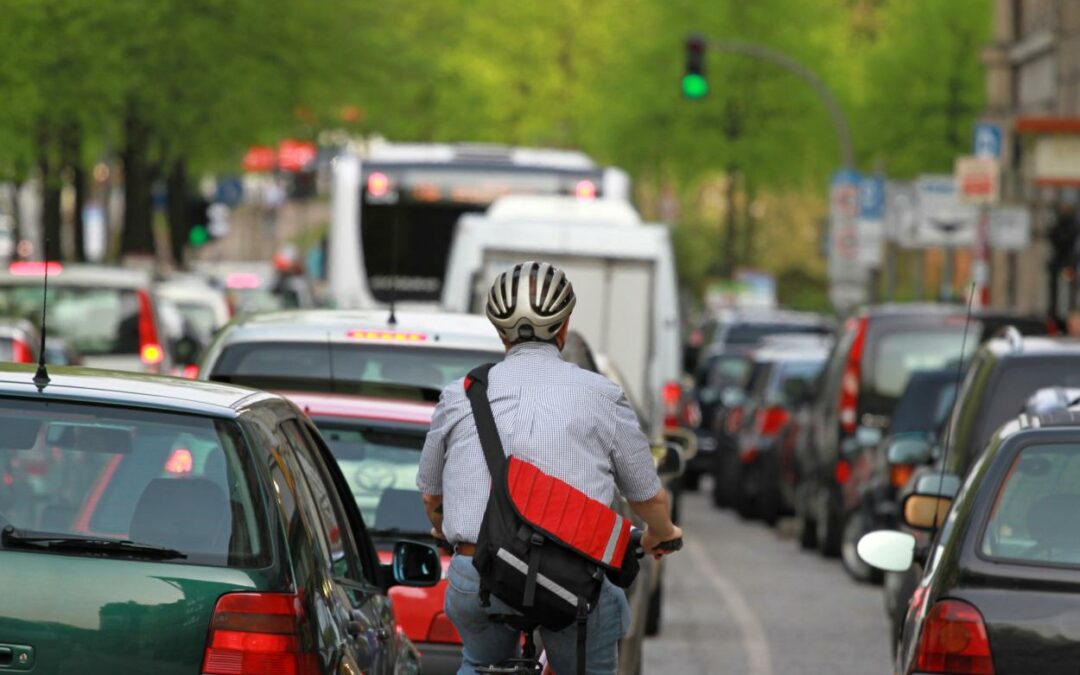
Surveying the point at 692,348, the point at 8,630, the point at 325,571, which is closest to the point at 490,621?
the point at 325,571

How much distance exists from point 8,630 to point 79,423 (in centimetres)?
56

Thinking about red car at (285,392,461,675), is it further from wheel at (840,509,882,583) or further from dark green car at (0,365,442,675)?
wheel at (840,509,882,583)

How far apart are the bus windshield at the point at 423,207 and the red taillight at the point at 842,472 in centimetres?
865

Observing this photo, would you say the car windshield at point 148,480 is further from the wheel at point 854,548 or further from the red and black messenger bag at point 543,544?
the wheel at point 854,548

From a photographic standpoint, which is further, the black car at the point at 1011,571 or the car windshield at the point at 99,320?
the car windshield at the point at 99,320

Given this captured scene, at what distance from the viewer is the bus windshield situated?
2812cm

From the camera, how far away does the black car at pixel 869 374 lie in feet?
63.8

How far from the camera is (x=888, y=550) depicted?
827 cm

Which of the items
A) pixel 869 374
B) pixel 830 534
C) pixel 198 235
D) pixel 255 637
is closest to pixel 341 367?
pixel 255 637

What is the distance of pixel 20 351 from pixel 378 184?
11.3 m

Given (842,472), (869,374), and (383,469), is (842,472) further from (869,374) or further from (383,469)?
(383,469)

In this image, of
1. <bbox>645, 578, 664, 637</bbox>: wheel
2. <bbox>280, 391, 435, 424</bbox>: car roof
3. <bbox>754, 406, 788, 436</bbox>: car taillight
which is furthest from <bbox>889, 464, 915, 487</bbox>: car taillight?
<bbox>280, 391, 435, 424</bbox>: car roof

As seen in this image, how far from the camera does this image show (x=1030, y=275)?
151ft

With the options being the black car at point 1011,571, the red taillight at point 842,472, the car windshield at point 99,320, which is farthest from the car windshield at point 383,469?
the car windshield at point 99,320
